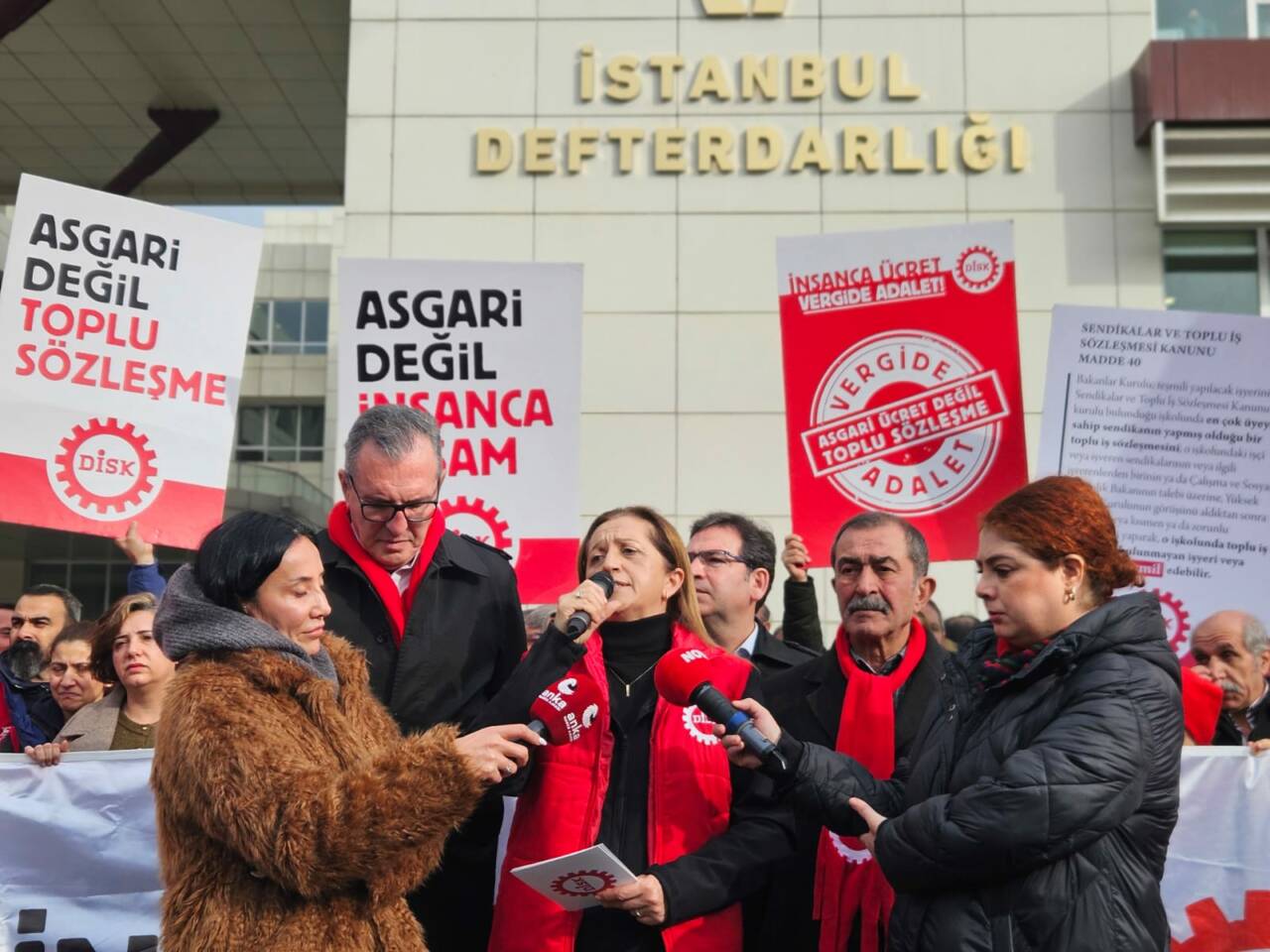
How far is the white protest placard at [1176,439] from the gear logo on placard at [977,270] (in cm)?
37

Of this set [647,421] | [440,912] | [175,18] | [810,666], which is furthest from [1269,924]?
[175,18]

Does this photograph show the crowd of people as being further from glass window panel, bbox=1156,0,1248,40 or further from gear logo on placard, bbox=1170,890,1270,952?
glass window panel, bbox=1156,0,1248,40

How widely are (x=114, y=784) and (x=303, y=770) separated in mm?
2298

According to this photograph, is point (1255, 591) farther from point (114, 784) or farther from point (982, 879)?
point (114, 784)

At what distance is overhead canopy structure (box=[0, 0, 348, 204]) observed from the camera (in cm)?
1633

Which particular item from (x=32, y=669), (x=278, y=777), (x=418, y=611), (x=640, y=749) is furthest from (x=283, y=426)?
(x=278, y=777)

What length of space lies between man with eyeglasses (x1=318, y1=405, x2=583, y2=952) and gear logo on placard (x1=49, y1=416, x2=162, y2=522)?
2.26 m

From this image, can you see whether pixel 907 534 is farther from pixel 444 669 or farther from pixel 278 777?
pixel 278 777

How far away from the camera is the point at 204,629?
10.7 feet

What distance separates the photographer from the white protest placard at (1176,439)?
634 centimetres

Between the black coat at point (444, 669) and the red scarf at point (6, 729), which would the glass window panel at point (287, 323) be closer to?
the red scarf at point (6, 729)

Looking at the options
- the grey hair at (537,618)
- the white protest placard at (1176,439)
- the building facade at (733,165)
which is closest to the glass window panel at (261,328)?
the building facade at (733,165)

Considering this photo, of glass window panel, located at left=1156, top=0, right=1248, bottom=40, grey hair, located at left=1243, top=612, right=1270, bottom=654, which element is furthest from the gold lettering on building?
grey hair, located at left=1243, top=612, right=1270, bottom=654

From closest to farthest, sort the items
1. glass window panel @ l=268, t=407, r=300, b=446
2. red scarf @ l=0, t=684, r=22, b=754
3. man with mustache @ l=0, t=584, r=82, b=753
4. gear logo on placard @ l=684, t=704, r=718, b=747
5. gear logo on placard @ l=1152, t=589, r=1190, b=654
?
gear logo on placard @ l=684, t=704, r=718, b=747
red scarf @ l=0, t=684, r=22, b=754
man with mustache @ l=0, t=584, r=82, b=753
gear logo on placard @ l=1152, t=589, r=1190, b=654
glass window panel @ l=268, t=407, r=300, b=446
